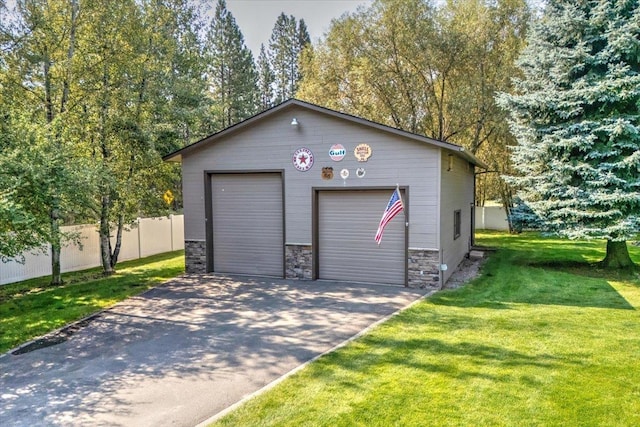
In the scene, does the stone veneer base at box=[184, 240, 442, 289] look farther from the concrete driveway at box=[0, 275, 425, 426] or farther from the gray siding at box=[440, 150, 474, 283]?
the gray siding at box=[440, 150, 474, 283]

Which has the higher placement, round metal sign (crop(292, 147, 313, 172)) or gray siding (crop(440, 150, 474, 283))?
round metal sign (crop(292, 147, 313, 172))

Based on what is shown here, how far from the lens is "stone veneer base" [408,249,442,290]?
932cm

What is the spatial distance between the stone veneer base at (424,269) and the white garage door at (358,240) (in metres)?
0.26

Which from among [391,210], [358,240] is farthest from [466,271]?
[391,210]

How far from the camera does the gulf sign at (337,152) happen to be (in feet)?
32.9

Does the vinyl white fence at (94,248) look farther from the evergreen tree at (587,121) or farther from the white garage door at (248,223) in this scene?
the evergreen tree at (587,121)

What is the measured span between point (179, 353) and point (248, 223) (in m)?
5.70

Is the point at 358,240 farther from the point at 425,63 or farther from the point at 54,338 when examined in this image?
the point at 425,63

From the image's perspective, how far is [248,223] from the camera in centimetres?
1131

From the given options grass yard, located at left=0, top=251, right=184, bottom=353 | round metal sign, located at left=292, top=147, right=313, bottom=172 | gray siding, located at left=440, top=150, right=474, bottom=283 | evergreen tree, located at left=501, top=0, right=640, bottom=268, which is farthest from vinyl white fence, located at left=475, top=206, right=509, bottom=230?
grass yard, located at left=0, top=251, right=184, bottom=353

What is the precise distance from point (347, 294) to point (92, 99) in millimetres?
8872

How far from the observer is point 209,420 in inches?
159

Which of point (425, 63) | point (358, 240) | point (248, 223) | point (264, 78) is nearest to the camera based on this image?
point (358, 240)

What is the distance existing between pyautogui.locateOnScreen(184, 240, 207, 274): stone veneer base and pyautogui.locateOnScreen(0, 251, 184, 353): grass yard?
476 mm
